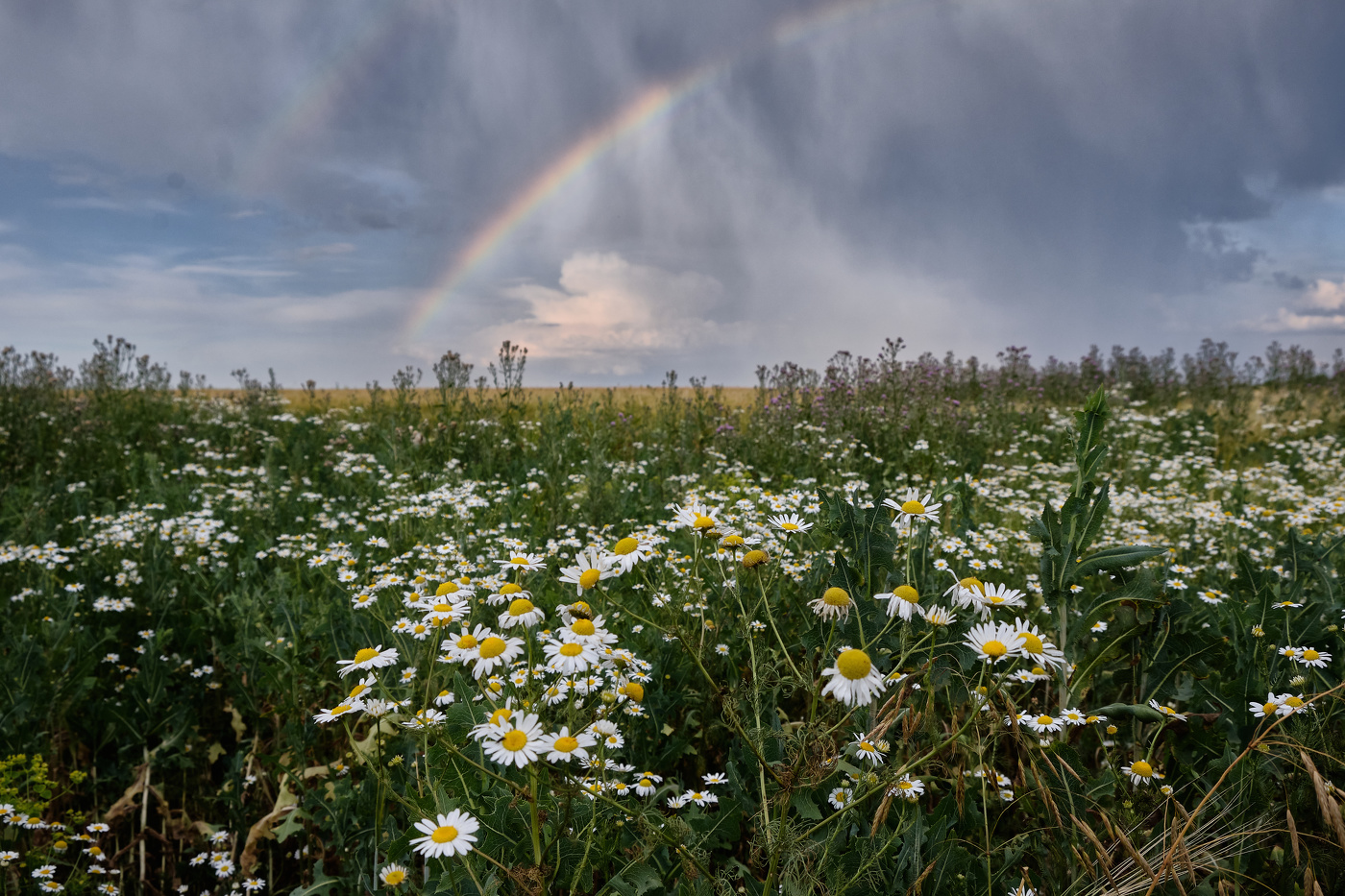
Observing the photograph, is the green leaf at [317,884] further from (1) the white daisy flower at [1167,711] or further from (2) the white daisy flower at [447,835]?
(1) the white daisy flower at [1167,711]

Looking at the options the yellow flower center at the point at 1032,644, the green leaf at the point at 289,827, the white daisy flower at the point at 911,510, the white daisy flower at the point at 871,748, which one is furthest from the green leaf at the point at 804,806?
the green leaf at the point at 289,827

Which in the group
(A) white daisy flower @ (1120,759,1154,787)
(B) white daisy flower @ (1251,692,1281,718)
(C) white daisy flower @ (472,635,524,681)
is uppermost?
(C) white daisy flower @ (472,635,524,681)

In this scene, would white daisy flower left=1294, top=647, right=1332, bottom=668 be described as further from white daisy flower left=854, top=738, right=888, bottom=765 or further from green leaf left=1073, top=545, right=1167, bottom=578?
white daisy flower left=854, top=738, right=888, bottom=765

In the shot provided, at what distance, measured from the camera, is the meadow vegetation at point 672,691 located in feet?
4.75

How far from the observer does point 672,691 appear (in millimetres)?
2457

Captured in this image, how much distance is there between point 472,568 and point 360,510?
290 centimetres

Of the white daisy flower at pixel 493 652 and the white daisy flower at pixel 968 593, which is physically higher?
the white daisy flower at pixel 968 593

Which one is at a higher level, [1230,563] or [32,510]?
[32,510]

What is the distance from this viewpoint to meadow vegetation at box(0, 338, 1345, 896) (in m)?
A: 1.45

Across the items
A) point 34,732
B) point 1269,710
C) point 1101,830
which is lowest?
point 34,732

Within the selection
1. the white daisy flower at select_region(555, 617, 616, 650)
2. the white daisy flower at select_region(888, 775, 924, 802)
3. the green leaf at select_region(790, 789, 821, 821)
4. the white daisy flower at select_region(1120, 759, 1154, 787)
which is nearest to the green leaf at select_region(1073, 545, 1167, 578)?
the white daisy flower at select_region(1120, 759, 1154, 787)

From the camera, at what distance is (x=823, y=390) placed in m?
8.73

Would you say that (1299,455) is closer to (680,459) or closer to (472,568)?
(680,459)

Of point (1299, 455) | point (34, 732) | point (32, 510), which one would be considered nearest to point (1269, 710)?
point (34, 732)
